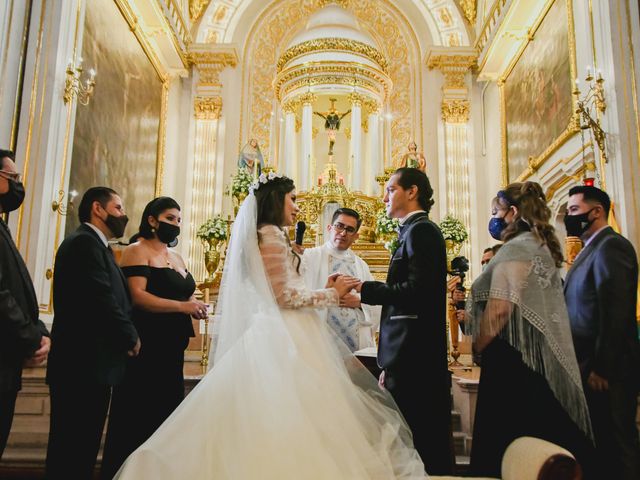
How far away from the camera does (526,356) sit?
2506 mm

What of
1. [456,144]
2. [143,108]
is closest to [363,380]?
[143,108]

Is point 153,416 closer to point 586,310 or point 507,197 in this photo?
point 507,197

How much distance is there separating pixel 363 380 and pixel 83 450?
133cm

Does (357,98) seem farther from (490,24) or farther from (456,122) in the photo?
(490,24)

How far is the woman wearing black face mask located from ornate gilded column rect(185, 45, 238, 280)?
7.04 meters

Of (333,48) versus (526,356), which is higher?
(333,48)

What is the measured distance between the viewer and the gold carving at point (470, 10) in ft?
35.8

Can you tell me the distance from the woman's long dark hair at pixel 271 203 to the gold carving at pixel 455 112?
846 centimetres

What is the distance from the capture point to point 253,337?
2531 millimetres

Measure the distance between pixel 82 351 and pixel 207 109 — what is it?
8.62 meters

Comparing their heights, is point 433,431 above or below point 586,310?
below

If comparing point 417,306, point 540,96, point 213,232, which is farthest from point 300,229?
point 540,96

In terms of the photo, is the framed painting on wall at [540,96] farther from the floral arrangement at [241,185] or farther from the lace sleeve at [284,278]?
the lace sleeve at [284,278]

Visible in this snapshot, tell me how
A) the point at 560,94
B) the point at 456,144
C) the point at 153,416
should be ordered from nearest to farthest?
the point at 153,416 → the point at 560,94 → the point at 456,144
